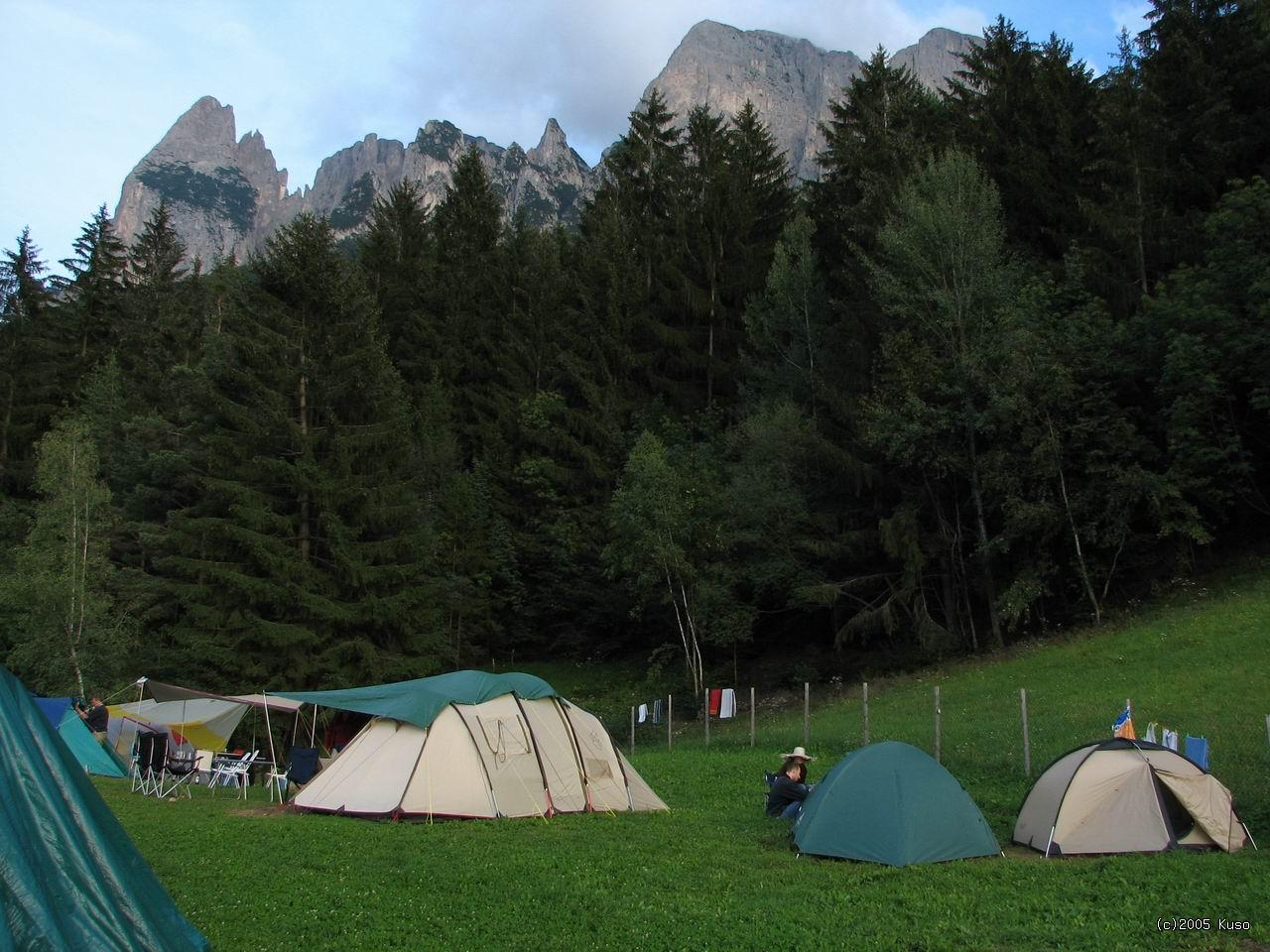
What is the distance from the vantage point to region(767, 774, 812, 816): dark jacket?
37.9 ft

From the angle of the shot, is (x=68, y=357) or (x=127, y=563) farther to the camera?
(x=68, y=357)

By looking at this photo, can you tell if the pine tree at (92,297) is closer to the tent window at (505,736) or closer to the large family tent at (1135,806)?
the tent window at (505,736)

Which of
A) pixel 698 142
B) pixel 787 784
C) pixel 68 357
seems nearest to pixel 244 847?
pixel 787 784

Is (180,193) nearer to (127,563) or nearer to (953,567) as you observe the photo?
(127,563)

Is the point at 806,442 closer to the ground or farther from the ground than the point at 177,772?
farther from the ground

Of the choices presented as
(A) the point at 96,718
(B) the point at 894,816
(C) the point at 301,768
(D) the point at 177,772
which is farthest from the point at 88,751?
(B) the point at 894,816

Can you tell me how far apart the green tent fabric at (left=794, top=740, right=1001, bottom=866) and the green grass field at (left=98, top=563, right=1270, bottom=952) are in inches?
9.4

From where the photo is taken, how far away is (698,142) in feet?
147

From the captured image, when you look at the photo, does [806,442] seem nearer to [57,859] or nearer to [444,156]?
[57,859]

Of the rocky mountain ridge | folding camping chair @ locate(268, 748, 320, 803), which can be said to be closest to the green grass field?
folding camping chair @ locate(268, 748, 320, 803)

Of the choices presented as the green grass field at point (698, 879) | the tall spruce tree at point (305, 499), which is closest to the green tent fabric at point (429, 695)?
the green grass field at point (698, 879)

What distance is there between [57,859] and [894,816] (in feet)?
23.4

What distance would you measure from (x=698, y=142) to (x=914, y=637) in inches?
1031

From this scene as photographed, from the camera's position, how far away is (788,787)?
1161 centimetres
